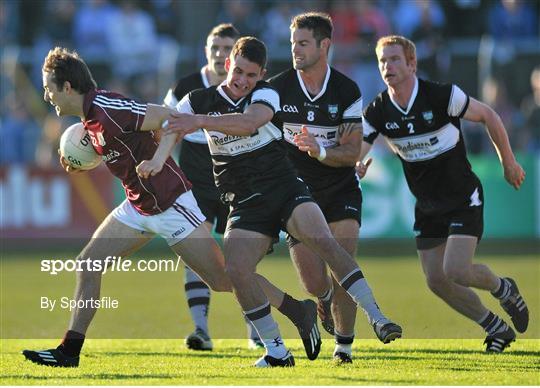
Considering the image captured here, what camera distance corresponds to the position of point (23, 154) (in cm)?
1898

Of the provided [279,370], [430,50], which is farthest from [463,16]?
[279,370]

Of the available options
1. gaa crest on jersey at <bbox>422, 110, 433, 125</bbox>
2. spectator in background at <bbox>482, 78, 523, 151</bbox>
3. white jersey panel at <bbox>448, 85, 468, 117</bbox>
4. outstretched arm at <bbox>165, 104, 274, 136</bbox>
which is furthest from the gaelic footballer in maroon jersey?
spectator in background at <bbox>482, 78, 523, 151</bbox>

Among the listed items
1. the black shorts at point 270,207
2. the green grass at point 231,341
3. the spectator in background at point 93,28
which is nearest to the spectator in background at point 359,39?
the green grass at point 231,341

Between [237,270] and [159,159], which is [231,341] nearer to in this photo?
[237,270]

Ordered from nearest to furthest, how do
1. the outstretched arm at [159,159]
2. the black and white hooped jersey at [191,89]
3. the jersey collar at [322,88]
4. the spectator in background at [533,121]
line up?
the outstretched arm at [159,159] < the jersey collar at [322,88] < the black and white hooped jersey at [191,89] < the spectator in background at [533,121]

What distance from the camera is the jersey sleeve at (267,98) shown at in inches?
317

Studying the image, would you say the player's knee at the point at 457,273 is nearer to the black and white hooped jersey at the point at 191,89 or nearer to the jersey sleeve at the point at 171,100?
the black and white hooped jersey at the point at 191,89

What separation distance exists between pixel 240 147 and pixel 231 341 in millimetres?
2507

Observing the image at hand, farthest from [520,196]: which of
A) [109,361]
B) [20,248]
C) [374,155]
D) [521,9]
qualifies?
[109,361]

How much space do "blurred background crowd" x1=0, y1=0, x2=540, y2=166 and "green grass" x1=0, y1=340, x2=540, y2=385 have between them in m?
8.84

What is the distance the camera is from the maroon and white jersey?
8.12 m

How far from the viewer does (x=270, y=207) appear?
8.21 metres

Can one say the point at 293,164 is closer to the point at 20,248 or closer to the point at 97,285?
the point at 97,285

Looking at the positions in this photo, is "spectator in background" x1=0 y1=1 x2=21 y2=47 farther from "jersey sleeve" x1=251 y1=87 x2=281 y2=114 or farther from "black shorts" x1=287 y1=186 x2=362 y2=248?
"jersey sleeve" x1=251 y1=87 x2=281 y2=114
